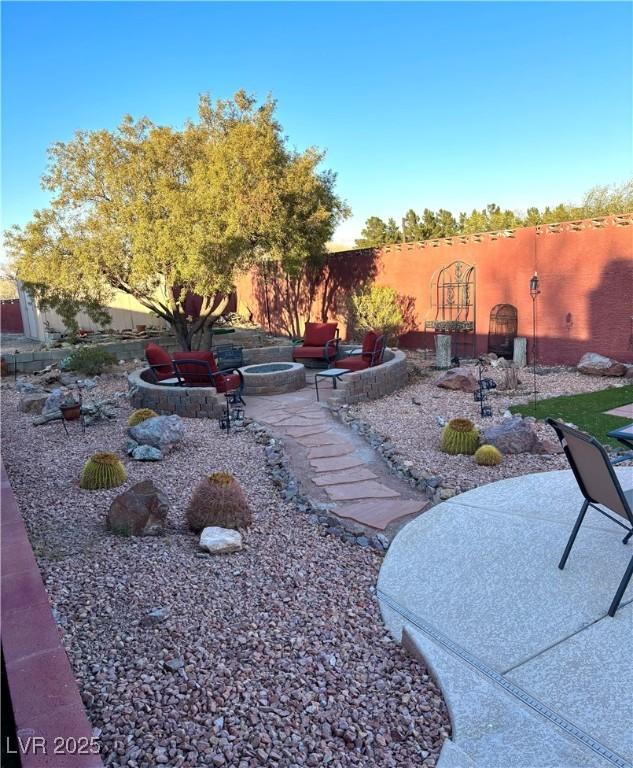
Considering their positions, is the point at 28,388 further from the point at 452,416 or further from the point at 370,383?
the point at 452,416

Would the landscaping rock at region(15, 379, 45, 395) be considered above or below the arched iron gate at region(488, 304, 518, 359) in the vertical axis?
below

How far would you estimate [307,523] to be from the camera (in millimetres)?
4328

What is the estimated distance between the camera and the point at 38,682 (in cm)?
209

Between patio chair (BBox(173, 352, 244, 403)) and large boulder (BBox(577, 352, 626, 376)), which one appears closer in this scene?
patio chair (BBox(173, 352, 244, 403))

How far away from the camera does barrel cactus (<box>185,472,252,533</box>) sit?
4.05 m

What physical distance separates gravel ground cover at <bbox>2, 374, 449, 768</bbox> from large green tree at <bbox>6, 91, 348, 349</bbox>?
7521mm

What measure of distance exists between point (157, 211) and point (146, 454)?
7.13m

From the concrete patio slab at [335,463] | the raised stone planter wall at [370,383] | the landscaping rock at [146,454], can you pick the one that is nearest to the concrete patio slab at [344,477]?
the concrete patio slab at [335,463]

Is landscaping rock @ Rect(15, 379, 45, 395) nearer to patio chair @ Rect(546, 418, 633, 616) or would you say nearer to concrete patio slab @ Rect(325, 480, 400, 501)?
concrete patio slab @ Rect(325, 480, 400, 501)

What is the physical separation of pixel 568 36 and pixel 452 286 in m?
5.58

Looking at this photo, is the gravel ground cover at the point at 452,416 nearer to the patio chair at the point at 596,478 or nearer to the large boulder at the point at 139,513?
the patio chair at the point at 596,478

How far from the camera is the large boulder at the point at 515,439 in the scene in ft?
18.4

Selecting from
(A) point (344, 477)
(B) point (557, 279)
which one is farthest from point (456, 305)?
(A) point (344, 477)

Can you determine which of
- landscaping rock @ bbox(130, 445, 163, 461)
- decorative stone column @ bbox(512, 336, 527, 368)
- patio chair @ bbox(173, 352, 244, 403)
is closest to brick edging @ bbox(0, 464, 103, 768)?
landscaping rock @ bbox(130, 445, 163, 461)
